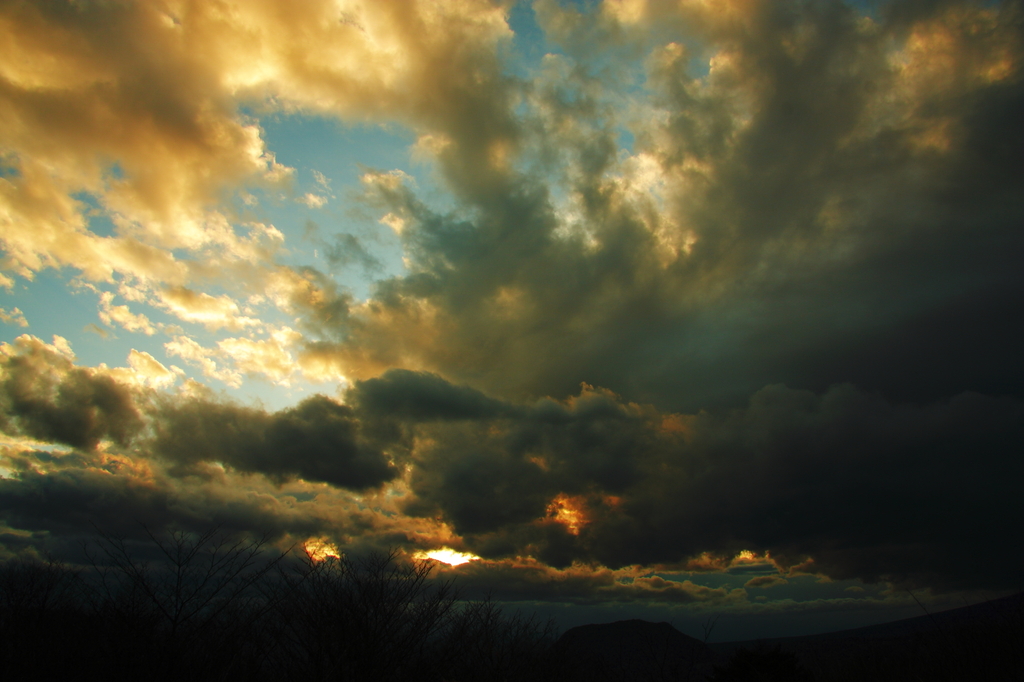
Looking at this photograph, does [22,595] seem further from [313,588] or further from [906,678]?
[906,678]

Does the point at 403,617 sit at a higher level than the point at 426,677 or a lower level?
higher

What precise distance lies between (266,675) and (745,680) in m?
51.1

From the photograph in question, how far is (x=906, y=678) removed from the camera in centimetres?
3284

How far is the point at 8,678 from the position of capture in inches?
602

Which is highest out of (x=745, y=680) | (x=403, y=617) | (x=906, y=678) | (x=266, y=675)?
(x=403, y=617)

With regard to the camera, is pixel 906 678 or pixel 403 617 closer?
pixel 403 617

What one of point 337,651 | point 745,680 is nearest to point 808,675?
point 745,680

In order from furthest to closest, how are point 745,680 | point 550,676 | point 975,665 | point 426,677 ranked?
1. point 745,680
2. point 550,676
3. point 975,665
4. point 426,677

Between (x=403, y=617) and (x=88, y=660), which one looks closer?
(x=88, y=660)

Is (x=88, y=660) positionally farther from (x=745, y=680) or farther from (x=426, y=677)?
(x=745, y=680)

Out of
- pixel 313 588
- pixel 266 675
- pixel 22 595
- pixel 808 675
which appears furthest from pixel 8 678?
pixel 808 675

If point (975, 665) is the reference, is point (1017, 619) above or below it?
above

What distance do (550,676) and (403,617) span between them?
27.3 metres

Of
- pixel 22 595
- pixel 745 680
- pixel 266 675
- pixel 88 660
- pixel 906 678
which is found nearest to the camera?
pixel 88 660
